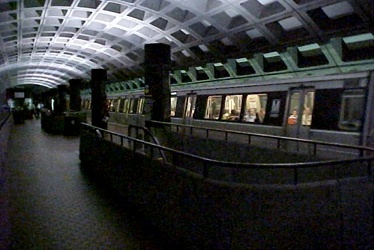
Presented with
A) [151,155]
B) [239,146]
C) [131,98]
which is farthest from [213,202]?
[131,98]

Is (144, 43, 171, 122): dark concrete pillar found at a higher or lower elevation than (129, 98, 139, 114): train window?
higher

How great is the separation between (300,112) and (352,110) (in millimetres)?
2075

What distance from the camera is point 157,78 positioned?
1262 centimetres

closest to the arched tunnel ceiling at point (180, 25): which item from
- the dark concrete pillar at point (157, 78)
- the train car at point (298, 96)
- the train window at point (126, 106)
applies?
the train car at point (298, 96)

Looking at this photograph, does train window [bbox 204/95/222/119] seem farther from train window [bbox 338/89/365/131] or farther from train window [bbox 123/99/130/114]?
train window [bbox 123/99/130/114]

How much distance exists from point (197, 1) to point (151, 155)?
48.5 feet

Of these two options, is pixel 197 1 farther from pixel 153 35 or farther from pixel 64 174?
pixel 64 174

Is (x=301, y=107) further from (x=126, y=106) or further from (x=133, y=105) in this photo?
(x=126, y=106)

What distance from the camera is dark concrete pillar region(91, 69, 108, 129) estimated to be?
21.1m

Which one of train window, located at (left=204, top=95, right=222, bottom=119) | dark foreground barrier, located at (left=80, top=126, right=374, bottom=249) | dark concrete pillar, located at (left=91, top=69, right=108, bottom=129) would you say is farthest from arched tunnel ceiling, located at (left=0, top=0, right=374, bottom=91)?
dark foreground barrier, located at (left=80, top=126, right=374, bottom=249)

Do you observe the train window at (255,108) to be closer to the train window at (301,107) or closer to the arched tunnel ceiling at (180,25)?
the train window at (301,107)

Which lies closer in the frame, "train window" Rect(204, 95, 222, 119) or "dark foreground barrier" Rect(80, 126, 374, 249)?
"dark foreground barrier" Rect(80, 126, 374, 249)

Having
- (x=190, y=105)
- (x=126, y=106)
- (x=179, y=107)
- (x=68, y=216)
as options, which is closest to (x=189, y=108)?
(x=190, y=105)

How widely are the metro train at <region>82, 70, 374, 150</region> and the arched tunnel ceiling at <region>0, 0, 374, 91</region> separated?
4003 millimetres
